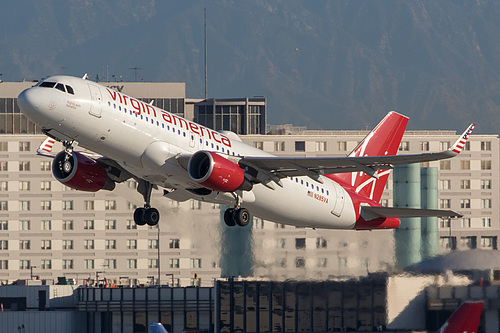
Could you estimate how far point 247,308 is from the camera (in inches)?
2633

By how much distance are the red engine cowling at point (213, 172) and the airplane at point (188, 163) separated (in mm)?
51

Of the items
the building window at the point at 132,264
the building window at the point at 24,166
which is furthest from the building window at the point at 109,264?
the building window at the point at 24,166

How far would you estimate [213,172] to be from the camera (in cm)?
5247

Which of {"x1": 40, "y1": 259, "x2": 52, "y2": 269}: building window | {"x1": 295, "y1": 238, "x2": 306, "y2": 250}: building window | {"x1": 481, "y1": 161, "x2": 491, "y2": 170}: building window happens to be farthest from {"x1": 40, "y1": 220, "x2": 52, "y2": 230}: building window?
{"x1": 295, "y1": 238, "x2": 306, "y2": 250}: building window

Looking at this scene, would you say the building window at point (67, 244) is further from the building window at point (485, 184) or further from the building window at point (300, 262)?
the building window at point (300, 262)

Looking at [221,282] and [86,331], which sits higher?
[221,282]

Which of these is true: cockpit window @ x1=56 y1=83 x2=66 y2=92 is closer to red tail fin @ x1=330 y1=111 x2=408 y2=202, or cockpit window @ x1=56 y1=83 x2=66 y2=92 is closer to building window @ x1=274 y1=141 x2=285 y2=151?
red tail fin @ x1=330 y1=111 x2=408 y2=202

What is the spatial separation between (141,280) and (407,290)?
85007mm

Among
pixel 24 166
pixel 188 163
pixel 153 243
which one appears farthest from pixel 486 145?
pixel 188 163

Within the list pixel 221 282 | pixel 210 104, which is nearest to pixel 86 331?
pixel 221 282

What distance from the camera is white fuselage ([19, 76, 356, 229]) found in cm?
4947

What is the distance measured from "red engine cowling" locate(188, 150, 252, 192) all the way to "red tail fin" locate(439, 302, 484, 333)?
1288 cm

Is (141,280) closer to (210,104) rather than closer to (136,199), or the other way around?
(210,104)

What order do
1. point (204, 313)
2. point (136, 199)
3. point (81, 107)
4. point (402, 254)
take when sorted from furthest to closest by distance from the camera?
1. point (204, 313)
2. point (136, 199)
3. point (402, 254)
4. point (81, 107)
